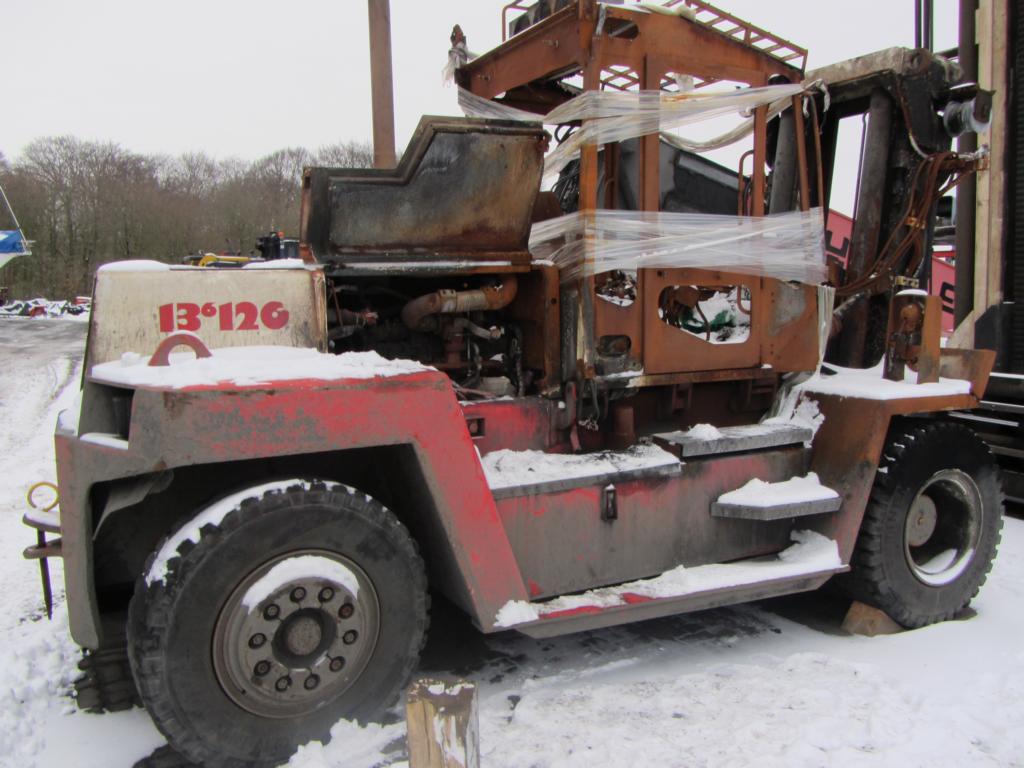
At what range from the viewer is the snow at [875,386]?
4324 mm

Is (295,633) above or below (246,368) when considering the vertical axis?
below

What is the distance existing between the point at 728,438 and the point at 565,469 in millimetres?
936

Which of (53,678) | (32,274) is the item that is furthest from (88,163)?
(53,678)

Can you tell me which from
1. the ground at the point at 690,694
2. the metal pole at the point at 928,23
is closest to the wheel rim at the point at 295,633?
the ground at the point at 690,694

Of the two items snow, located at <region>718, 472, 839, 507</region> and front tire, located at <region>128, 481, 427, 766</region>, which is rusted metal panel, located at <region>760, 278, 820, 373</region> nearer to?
snow, located at <region>718, 472, 839, 507</region>

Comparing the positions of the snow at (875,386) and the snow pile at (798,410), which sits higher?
the snow at (875,386)

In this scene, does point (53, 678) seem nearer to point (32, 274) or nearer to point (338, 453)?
point (338, 453)

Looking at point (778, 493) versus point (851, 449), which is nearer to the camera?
point (778, 493)

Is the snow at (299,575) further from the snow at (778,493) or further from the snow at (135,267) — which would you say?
the snow at (778,493)

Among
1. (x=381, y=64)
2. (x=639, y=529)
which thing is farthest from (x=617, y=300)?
(x=381, y=64)

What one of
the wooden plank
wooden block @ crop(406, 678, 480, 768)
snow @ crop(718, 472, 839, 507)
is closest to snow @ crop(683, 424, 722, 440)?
snow @ crop(718, 472, 839, 507)

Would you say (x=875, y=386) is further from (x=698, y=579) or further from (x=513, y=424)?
(x=513, y=424)

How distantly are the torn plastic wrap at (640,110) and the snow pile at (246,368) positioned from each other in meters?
1.37

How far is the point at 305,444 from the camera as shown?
9.45 ft
